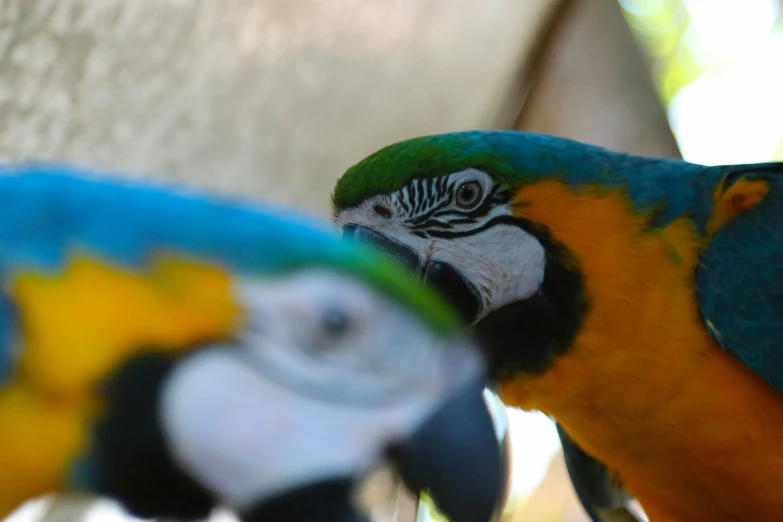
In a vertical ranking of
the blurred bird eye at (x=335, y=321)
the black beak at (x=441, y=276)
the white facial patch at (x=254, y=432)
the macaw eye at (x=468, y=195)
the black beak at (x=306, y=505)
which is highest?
the macaw eye at (x=468, y=195)

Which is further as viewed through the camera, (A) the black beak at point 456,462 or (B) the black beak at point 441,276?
(B) the black beak at point 441,276

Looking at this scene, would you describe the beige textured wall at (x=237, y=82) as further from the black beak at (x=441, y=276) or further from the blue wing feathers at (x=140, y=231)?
the black beak at (x=441, y=276)

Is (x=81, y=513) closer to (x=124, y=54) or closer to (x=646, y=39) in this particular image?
(x=124, y=54)

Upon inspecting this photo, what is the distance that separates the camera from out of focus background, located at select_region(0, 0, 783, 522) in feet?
2.21

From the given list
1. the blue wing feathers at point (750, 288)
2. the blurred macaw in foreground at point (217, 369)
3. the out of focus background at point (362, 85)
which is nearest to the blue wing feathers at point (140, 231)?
the blurred macaw in foreground at point (217, 369)

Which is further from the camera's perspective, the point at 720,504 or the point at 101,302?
the point at 720,504

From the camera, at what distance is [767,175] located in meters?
0.67

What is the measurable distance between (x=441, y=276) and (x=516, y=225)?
0.10 metres

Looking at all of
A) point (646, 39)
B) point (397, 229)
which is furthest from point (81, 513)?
point (646, 39)

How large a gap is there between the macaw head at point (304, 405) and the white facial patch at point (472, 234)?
38 cm

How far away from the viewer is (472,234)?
64 centimetres

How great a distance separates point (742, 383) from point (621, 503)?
359 millimetres

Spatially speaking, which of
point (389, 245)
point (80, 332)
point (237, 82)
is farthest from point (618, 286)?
point (237, 82)

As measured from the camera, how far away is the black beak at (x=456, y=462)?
0.83 feet
